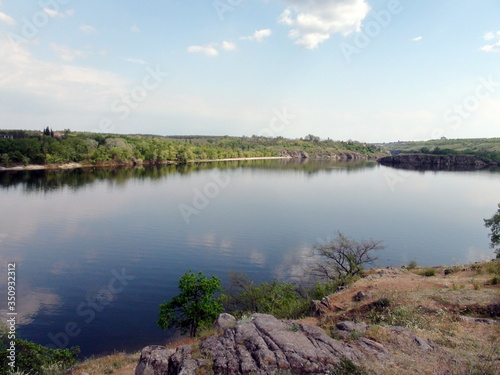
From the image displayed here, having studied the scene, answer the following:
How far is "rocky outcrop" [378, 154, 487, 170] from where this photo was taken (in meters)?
136

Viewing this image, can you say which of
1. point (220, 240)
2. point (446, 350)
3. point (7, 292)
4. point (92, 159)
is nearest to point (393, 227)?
point (220, 240)

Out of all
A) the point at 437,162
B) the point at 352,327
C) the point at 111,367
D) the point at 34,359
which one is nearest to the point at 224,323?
the point at 352,327

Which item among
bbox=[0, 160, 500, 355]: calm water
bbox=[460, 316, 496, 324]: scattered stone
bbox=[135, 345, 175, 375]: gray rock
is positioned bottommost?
bbox=[0, 160, 500, 355]: calm water

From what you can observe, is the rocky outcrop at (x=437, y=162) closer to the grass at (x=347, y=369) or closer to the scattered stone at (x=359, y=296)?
the scattered stone at (x=359, y=296)

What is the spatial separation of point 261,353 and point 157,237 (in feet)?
78.9

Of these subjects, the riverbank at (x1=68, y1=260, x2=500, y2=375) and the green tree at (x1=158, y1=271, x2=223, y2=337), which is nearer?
the riverbank at (x1=68, y1=260, x2=500, y2=375)

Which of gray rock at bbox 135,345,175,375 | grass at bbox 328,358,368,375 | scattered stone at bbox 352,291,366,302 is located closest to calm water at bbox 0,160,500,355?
gray rock at bbox 135,345,175,375

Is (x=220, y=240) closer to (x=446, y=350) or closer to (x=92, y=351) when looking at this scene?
(x=92, y=351)

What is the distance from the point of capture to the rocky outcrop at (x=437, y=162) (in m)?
136

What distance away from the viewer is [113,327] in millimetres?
16219

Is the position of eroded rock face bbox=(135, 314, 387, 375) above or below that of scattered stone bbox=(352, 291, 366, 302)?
above

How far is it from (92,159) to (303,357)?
314ft

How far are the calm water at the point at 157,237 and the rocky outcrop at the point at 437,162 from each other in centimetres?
8664

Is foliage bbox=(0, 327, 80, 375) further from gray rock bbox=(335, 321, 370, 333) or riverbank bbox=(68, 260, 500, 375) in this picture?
gray rock bbox=(335, 321, 370, 333)
